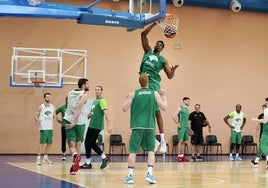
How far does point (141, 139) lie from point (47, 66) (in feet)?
34.0

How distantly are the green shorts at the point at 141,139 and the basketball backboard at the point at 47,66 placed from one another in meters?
9.05

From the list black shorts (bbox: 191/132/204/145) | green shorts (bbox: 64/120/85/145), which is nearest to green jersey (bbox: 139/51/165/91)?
green shorts (bbox: 64/120/85/145)

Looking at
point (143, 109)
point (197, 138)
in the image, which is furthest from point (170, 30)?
point (197, 138)

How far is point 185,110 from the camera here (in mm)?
18203

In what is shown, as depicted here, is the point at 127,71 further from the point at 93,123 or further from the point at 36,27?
the point at 93,123

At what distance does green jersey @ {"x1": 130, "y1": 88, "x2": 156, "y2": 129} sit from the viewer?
9.59 meters

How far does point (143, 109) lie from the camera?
9.59m

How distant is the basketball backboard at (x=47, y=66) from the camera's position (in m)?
18.3

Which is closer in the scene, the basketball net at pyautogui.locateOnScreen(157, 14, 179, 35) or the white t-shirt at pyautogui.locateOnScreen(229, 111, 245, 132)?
the basketball net at pyautogui.locateOnScreen(157, 14, 179, 35)

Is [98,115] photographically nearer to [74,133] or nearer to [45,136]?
[74,133]

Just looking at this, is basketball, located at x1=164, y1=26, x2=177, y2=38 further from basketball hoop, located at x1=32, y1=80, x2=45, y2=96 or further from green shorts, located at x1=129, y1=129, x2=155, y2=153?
basketball hoop, located at x1=32, y1=80, x2=45, y2=96

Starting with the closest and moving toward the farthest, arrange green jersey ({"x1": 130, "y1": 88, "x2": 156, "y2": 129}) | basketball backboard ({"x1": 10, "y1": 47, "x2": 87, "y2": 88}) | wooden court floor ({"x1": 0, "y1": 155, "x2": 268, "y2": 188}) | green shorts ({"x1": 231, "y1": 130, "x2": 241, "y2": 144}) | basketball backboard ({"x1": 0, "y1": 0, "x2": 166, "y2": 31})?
wooden court floor ({"x1": 0, "y1": 155, "x2": 268, "y2": 188}) → green jersey ({"x1": 130, "y1": 88, "x2": 156, "y2": 129}) → basketball backboard ({"x1": 0, "y1": 0, "x2": 166, "y2": 31}) → basketball backboard ({"x1": 10, "y1": 47, "x2": 87, "y2": 88}) → green shorts ({"x1": 231, "y1": 130, "x2": 241, "y2": 144})

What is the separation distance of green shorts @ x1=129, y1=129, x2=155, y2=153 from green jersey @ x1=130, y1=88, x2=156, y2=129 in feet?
0.41

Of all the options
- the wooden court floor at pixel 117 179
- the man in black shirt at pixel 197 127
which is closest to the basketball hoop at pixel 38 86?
the wooden court floor at pixel 117 179
